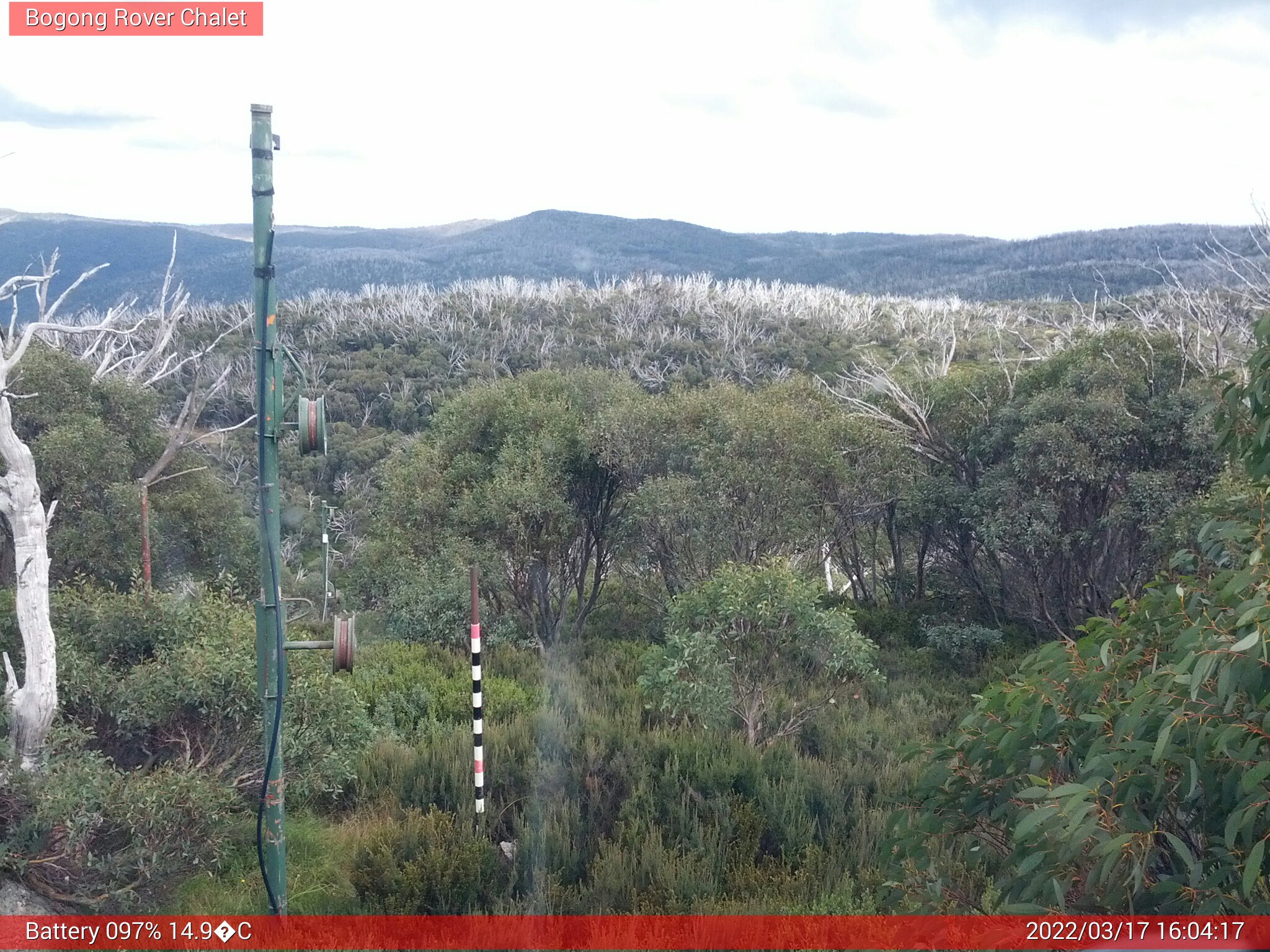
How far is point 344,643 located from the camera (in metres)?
5.09

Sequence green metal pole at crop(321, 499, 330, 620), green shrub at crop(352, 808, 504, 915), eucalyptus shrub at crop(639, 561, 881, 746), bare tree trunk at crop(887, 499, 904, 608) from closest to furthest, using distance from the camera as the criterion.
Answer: green shrub at crop(352, 808, 504, 915), eucalyptus shrub at crop(639, 561, 881, 746), green metal pole at crop(321, 499, 330, 620), bare tree trunk at crop(887, 499, 904, 608)

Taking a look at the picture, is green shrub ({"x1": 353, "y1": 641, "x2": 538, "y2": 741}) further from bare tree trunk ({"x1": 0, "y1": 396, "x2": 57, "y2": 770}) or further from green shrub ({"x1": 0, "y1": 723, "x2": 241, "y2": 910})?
bare tree trunk ({"x1": 0, "y1": 396, "x2": 57, "y2": 770})

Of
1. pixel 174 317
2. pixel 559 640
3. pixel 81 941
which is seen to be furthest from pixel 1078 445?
pixel 81 941

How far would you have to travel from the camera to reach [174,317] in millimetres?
8742

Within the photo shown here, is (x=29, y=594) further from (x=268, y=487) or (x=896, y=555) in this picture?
(x=896, y=555)

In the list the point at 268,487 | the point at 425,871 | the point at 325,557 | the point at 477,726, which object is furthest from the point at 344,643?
the point at 325,557

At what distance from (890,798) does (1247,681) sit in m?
2.30

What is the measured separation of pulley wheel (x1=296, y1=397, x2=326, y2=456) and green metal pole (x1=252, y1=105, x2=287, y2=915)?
0.21 metres

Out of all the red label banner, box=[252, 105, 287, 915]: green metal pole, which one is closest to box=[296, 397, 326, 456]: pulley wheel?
box=[252, 105, 287, 915]: green metal pole

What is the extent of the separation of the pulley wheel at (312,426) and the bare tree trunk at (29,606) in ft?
8.11

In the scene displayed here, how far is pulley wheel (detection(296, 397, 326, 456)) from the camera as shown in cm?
501

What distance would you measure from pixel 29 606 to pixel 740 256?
94.2 meters

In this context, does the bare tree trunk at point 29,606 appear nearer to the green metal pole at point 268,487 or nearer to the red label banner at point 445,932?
the red label banner at point 445,932

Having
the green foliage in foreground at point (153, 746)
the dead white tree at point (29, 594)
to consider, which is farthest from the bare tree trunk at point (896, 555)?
the dead white tree at point (29, 594)
